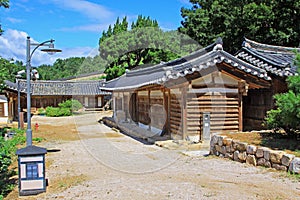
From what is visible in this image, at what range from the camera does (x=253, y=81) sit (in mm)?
11531

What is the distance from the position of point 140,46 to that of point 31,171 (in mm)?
16453

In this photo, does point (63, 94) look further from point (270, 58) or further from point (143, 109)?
point (270, 58)

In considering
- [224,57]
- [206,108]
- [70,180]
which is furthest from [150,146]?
[70,180]

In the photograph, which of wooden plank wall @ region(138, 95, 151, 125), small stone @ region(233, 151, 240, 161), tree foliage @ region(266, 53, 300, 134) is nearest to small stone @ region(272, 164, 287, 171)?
tree foliage @ region(266, 53, 300, 134)

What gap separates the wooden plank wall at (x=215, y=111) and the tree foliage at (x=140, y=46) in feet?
34.8

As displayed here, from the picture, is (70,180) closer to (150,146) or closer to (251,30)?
(150,146)

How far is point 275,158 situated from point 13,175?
20.7 ft

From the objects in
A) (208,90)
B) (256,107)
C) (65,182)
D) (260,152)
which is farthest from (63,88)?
(260,152)

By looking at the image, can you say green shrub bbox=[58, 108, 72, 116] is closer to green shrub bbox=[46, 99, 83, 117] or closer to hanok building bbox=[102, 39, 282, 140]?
green shrub bbox=[46, 99, 83, 117]

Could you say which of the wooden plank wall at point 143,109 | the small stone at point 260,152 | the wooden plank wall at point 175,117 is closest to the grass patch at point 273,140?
the small stone at point 260,152

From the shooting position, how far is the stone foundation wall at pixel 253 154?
253 inches

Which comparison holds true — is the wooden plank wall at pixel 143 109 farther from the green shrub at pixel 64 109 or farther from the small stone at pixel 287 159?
the green shrub at pixel 64 109

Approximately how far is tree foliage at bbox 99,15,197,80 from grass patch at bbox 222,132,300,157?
43.5ft

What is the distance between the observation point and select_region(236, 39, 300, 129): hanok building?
481 inches
